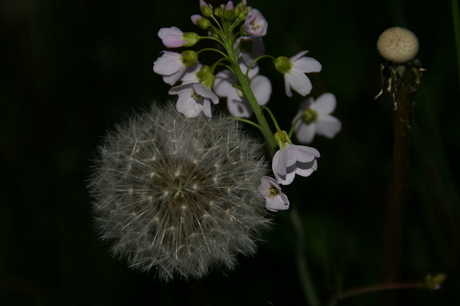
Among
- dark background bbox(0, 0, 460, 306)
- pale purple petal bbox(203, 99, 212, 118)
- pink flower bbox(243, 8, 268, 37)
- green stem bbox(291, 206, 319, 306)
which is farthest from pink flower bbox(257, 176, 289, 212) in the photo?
dark background bbox(0, 0, 460, 306)

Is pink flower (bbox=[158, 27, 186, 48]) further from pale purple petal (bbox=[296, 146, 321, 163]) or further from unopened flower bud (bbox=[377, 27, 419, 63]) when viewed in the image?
unopened flower bud (bbox=[377, 27, 419, 63])

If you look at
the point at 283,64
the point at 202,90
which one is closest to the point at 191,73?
the point at 202,90

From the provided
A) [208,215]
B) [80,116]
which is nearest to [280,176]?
[208,215]

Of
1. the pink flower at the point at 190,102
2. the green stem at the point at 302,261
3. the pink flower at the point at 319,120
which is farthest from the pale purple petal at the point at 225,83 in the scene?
the green stem at the point at 302,261

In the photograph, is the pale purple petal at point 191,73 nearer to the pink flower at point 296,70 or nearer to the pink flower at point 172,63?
the pink flower at point 172,63

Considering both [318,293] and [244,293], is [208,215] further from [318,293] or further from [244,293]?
[244,293]

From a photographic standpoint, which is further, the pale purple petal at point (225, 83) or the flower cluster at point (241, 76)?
the pale purple petal at point (225, 83)
